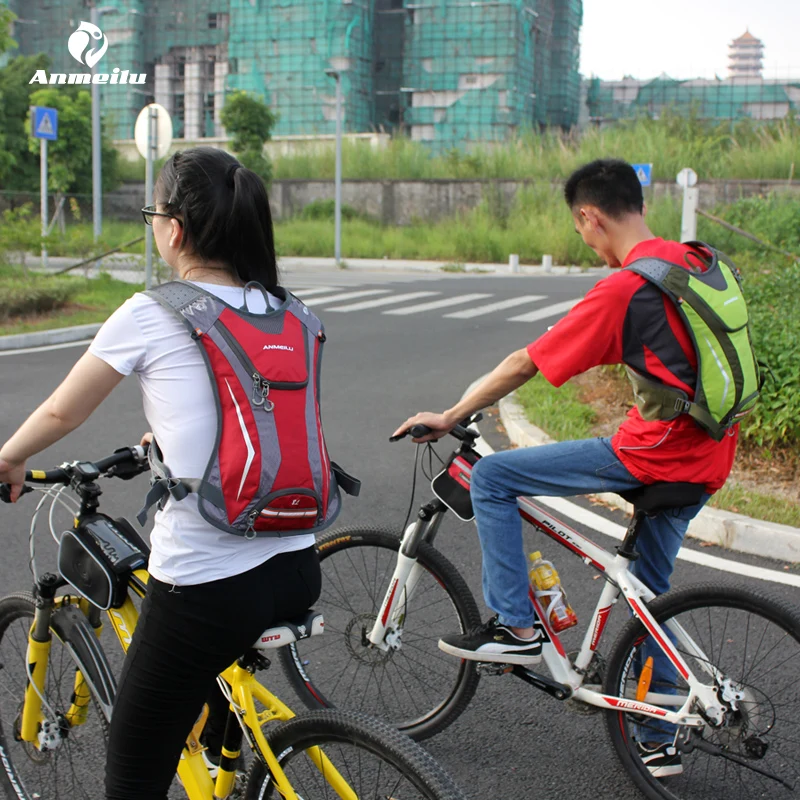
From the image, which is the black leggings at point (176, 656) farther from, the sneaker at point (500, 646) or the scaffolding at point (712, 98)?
the scaffolding at point (712, 98)

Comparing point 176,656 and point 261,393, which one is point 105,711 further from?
point 261,393

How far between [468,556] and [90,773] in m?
2.57

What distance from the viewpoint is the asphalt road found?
3.43 metres

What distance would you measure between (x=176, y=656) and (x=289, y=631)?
0.86 feet

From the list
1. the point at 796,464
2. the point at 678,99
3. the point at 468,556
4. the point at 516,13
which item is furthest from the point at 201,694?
the point at 678,99

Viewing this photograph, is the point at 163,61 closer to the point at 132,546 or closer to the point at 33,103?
the point at 33,103

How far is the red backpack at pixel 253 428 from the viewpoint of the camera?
217 cm

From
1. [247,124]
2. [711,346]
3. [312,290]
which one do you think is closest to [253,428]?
[711,346]

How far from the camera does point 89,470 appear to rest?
2643 millimetres

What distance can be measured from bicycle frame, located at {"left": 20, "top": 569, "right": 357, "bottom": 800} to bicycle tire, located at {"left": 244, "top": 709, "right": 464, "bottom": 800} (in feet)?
0.10

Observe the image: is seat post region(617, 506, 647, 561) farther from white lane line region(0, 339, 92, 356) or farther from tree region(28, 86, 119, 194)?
tree region(28, 86, 119, 194)

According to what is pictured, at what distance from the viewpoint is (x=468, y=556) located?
533 cm

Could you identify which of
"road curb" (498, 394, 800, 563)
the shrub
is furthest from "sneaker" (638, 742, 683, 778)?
the shrub

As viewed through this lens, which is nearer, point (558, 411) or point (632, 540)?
point (632, 540)
